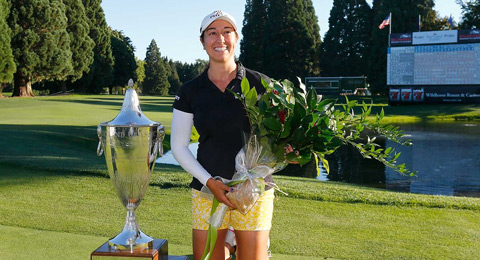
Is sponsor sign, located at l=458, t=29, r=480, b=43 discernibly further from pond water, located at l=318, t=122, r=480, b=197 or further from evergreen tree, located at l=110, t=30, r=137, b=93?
evergreen tree, located at l=110, t=30, r=137, b=93

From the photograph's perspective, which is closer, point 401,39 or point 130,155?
point 130,155

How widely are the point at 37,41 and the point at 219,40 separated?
3484 centimetres

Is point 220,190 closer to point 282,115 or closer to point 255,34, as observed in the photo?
point 282,115

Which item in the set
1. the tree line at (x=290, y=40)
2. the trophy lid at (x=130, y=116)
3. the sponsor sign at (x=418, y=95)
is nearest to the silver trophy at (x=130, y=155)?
the trophy lid at (x=130, y=116)

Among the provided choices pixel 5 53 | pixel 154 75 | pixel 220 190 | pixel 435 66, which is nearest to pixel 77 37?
pixel 5 53

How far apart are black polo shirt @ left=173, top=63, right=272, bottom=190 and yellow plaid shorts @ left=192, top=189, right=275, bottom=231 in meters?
0.13

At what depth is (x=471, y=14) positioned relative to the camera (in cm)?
4856

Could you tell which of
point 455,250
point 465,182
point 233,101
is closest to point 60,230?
point 233,101

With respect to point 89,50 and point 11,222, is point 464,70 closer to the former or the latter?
point 89,50

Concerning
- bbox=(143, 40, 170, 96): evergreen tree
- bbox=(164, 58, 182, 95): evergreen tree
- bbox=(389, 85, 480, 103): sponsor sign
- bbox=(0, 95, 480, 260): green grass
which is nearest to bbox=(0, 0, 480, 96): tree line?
bbox=(389, 85, 480, 103): sponsor sign

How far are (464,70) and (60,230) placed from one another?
3853 cm

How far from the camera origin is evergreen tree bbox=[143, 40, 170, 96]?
81938mm

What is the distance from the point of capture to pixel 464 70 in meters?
38.0

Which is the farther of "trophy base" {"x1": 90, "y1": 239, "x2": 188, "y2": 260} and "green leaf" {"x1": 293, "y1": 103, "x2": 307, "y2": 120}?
"trophy base" {"x1": 90, "y1": 239, "x2": 188, "y2": 260}
